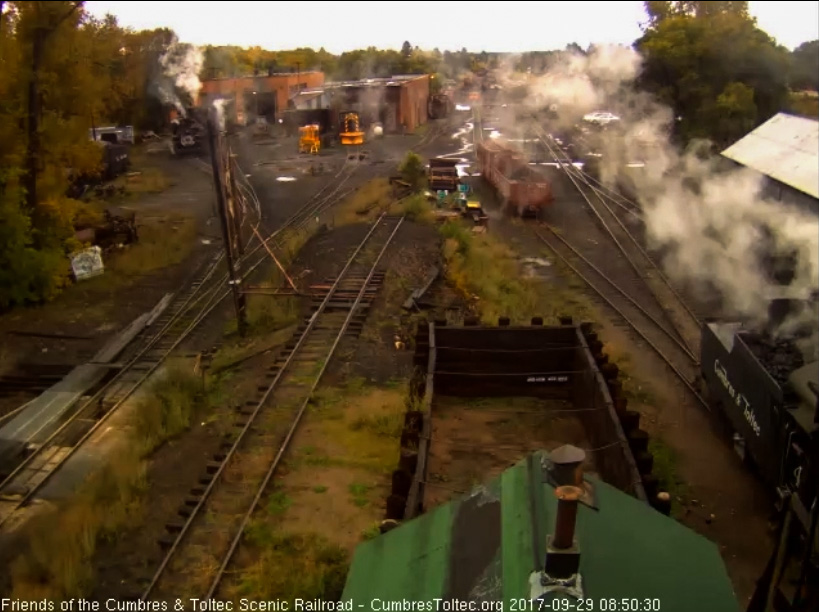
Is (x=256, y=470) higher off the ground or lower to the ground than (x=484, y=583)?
lower

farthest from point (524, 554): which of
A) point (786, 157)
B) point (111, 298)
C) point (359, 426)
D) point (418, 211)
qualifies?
point (786, 157)

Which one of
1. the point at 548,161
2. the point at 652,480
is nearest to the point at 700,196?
the point at 548,161

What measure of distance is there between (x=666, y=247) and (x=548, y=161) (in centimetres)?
1614

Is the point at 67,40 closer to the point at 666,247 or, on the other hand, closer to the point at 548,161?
the point at 666,247

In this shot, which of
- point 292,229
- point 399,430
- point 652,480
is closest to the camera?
point 652,480

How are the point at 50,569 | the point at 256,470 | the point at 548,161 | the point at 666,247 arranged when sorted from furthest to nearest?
the point at 548,161, the point at 666,247, the point at 256,470, the point at 50,569

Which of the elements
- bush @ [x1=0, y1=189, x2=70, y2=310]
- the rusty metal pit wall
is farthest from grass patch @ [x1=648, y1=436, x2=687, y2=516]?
bush @ [x1=0, y1=189, x2=70, y2=310]

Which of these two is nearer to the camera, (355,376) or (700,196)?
(355,376)

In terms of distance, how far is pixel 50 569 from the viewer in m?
7.31

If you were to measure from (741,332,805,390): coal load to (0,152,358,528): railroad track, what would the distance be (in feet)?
28.1

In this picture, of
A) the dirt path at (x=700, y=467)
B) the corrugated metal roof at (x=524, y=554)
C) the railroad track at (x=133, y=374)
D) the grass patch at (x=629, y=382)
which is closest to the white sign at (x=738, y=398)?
the dirt path at (x=700, y=467)

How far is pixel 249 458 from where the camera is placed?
31.1 feet

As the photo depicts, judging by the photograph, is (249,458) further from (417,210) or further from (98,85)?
(417,210)

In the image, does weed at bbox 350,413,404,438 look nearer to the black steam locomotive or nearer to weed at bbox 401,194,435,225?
weed at bbox 401,194,435,225
